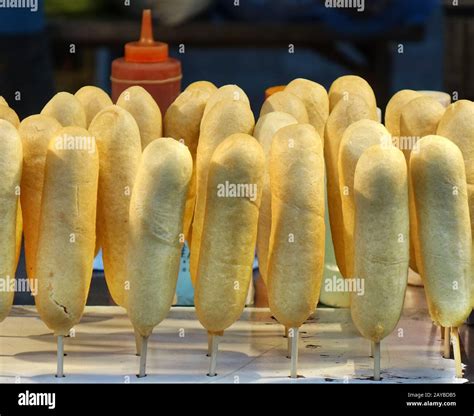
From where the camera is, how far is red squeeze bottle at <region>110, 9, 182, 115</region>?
2.31 metres

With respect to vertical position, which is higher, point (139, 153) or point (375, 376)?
point (139, 153)

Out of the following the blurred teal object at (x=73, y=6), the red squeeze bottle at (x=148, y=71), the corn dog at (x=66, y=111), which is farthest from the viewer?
the blurred teal object at (x=73, y=6)

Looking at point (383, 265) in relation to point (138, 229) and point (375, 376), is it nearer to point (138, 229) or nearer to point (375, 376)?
point (375, 376)

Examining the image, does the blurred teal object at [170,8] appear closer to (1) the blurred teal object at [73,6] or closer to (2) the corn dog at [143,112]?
(1) the blurred teal object at [73,6]

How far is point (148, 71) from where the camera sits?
2320mm

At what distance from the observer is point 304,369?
5.83ft

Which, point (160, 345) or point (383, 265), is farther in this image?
point (160, 345)

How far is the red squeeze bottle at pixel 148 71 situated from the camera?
7.59ft

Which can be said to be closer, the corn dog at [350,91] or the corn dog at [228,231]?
the corn dog at [228,231]

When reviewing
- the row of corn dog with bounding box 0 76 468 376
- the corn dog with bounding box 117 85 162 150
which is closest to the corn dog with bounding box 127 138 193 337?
the row of corn dog with bounding box 0 76 468 376

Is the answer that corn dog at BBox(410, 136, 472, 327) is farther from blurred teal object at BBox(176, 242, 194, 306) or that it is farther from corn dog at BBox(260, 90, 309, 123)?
blurred teal object at BBox(176, 242, 194, 306)

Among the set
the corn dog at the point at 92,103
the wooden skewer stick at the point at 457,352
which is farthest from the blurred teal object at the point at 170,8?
the wooden skewer stick at the point at 457,352
